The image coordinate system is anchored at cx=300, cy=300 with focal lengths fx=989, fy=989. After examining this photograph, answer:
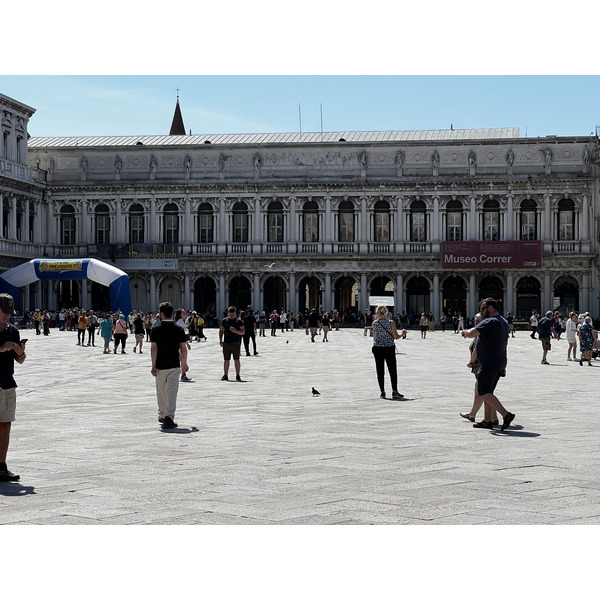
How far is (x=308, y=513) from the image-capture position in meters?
7.18

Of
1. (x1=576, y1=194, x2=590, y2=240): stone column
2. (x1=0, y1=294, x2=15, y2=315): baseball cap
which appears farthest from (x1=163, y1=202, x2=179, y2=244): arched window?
(x1=0, y1=294, x2=15, y2=315): baseball cap

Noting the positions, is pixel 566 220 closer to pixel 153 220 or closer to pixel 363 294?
pixel 363 294

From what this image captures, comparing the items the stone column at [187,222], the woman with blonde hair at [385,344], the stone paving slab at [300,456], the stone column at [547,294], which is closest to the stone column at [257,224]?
the stone column at [187,222]

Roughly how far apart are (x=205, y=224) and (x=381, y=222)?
10.7 m

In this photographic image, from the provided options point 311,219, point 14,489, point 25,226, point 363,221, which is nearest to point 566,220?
point 363,221

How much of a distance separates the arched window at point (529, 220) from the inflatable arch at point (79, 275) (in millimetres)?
25289

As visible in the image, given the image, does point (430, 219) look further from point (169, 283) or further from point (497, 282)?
point (169, 283)

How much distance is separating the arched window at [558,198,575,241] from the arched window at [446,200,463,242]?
574cm

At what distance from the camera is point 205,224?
6059 cm

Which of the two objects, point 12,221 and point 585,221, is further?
point 585,221

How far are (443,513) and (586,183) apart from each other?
53422 millimetres

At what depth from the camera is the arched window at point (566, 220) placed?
190 ft

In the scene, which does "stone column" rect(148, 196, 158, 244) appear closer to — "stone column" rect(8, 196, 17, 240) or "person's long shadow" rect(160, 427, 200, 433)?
"stone column" rect(8, 196, 17, 240)

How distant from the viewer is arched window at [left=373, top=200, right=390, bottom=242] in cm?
5947
